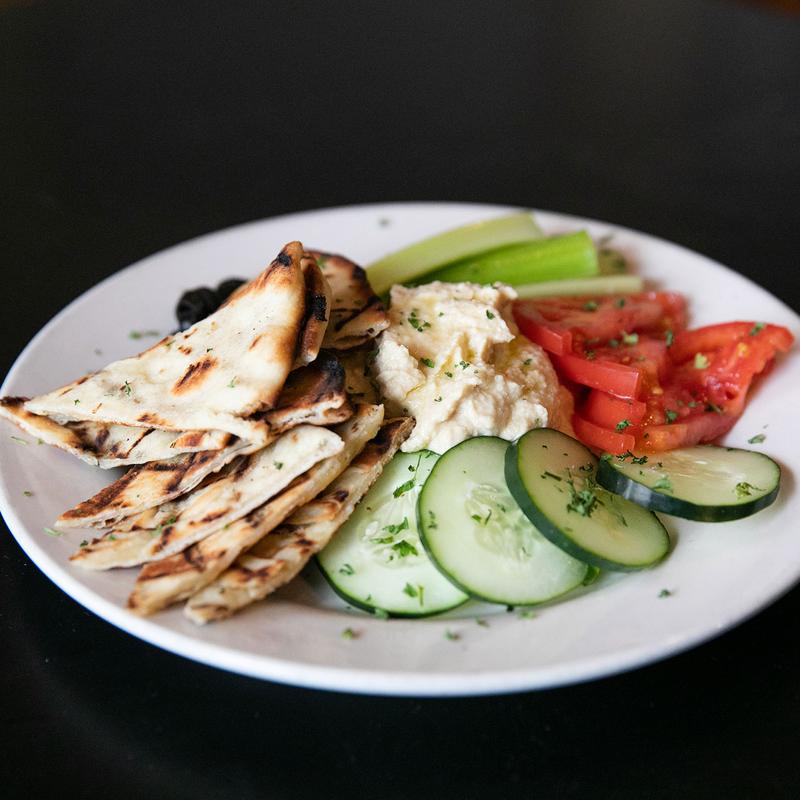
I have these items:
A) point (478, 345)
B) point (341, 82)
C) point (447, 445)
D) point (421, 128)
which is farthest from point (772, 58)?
point (447, 445)

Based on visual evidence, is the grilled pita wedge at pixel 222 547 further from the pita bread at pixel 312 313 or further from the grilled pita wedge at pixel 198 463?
the pita bread at pixel 312 313

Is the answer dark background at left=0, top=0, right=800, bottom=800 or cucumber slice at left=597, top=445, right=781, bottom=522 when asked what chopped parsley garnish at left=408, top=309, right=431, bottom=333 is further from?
dark background at left=0, top=0, right=800, bottom=800

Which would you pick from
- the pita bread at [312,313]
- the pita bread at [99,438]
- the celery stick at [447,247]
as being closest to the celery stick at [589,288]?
the celery stick at [447,247]

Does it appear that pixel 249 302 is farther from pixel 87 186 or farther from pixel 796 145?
pixel 796 145

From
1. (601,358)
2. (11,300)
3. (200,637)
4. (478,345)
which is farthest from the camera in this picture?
(11,300)

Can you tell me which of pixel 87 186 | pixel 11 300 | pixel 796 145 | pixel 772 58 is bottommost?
pixel 11 300

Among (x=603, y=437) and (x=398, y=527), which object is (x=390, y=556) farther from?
(x=603, y=437)

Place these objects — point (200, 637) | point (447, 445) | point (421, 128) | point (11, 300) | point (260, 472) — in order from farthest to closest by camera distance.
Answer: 1. point (421, 128)
2. point (11, 300)
3. point (447, 445)
4. point (260, 472)
5. point (200, 637)
